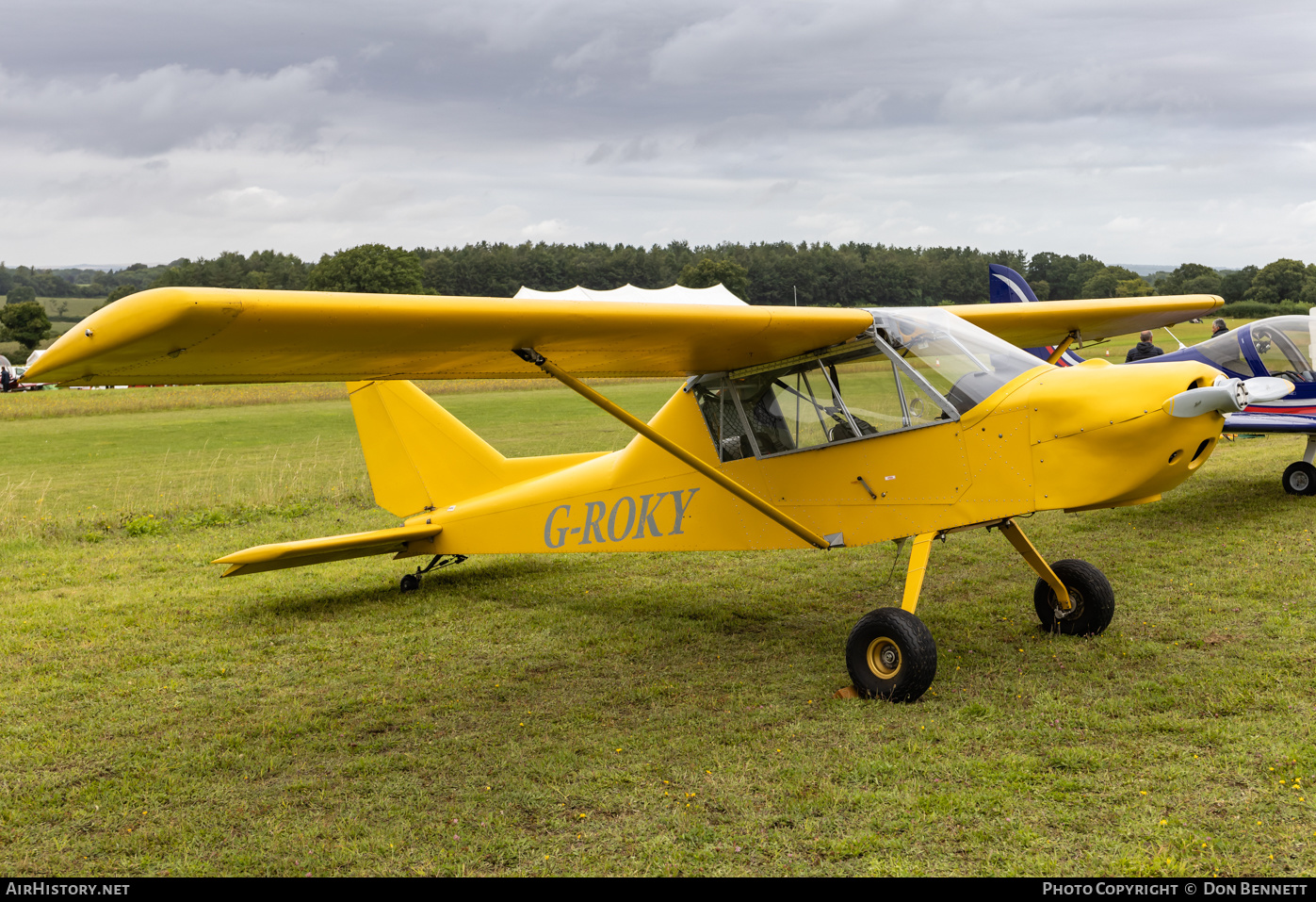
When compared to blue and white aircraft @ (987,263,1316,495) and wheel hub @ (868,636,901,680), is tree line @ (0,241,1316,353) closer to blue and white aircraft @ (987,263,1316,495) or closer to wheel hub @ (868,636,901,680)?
blue and white aircraft @ (987,263,1316,495)

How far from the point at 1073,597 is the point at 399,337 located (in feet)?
16.0

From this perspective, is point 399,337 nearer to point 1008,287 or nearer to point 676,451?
point 676,451

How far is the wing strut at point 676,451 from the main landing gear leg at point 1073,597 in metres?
1.44

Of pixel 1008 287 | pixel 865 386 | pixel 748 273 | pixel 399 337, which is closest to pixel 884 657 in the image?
pixel 865 386

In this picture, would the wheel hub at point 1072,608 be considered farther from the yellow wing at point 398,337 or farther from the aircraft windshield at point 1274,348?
the aircraft windshield at point 1274,348

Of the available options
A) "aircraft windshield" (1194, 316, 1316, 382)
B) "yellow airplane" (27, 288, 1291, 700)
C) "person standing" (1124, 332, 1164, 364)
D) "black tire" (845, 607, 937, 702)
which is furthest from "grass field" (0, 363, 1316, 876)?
"person standing" (1124, 332, 1164, 364)

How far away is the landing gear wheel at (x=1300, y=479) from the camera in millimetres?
10914

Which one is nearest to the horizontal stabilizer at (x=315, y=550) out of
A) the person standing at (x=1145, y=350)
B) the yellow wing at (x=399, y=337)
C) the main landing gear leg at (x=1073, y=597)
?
the yellow wing at (x=399, y=337)

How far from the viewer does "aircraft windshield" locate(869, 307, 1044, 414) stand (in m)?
5.59

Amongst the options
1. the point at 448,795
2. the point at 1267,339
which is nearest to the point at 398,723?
the point at 448,795

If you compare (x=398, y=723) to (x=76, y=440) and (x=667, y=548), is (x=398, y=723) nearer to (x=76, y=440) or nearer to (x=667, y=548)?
(x=667, y=548)

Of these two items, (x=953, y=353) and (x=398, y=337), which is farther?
(x=953, y=353)

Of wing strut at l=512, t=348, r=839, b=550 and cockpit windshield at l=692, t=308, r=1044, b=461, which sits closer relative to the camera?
wing strut at l=512, t=348, r=839, b=550

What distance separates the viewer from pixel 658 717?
17.5 feet
